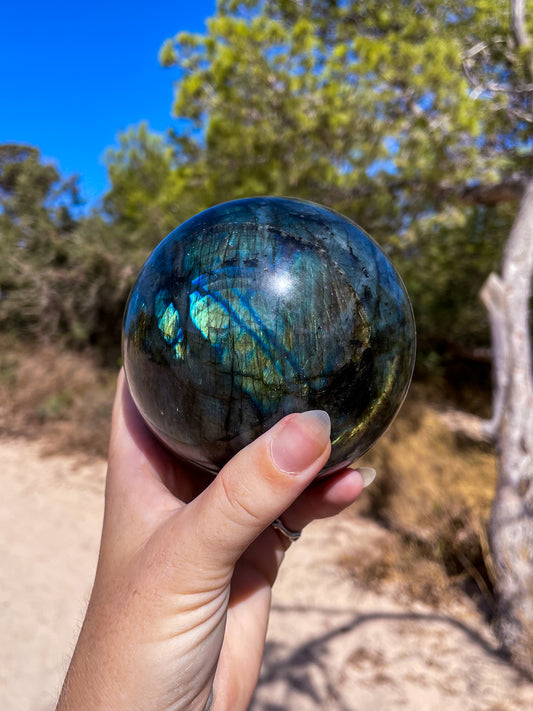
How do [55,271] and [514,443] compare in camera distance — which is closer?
[514,443]

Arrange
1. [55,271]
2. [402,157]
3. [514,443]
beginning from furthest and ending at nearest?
[55,271], [402,157], [514,443]

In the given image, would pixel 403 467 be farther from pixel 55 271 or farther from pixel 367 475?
pixel 55 271

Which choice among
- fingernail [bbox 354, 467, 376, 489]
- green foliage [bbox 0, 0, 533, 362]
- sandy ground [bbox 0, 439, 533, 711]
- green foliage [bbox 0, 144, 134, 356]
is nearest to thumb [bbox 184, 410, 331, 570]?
fingernail [bbox 354, 467, 376, 489]

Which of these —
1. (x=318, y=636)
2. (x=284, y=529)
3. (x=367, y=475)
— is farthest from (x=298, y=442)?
(x=318, y=636)

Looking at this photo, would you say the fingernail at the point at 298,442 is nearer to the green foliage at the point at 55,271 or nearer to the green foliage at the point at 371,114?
the green foliage at the point at 371,114

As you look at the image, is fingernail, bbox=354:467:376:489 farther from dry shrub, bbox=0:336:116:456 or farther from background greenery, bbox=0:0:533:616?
dry shrub, bbox=0:336:116:456

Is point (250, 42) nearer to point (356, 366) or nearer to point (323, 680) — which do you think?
point (356, 366)

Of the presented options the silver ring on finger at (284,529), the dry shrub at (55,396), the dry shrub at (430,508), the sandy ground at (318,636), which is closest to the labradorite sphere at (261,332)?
the silver ring on finger at (284,529)
